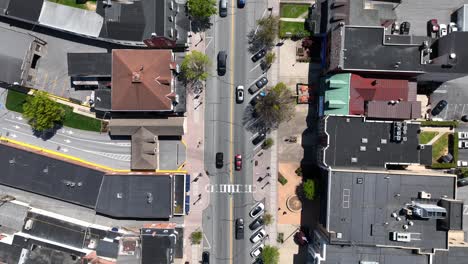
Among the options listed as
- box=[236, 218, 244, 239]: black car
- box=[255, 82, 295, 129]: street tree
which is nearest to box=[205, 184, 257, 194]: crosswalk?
box=[236, 218, 244, 239]: black car

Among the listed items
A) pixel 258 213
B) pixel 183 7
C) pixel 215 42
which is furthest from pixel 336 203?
pixel 183 7

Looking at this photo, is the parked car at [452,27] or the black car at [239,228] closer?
the parked car at [452,27]

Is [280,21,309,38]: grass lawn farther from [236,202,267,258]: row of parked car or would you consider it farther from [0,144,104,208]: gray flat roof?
[0,144,104,208]: gray flat roof

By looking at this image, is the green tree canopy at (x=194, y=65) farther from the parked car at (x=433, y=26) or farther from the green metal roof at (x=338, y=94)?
the parked car at (x=433, y=26)

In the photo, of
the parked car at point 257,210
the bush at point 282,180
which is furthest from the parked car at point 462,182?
the parked car at point 257,210

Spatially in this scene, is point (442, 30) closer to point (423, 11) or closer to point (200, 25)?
point (423, 11)
